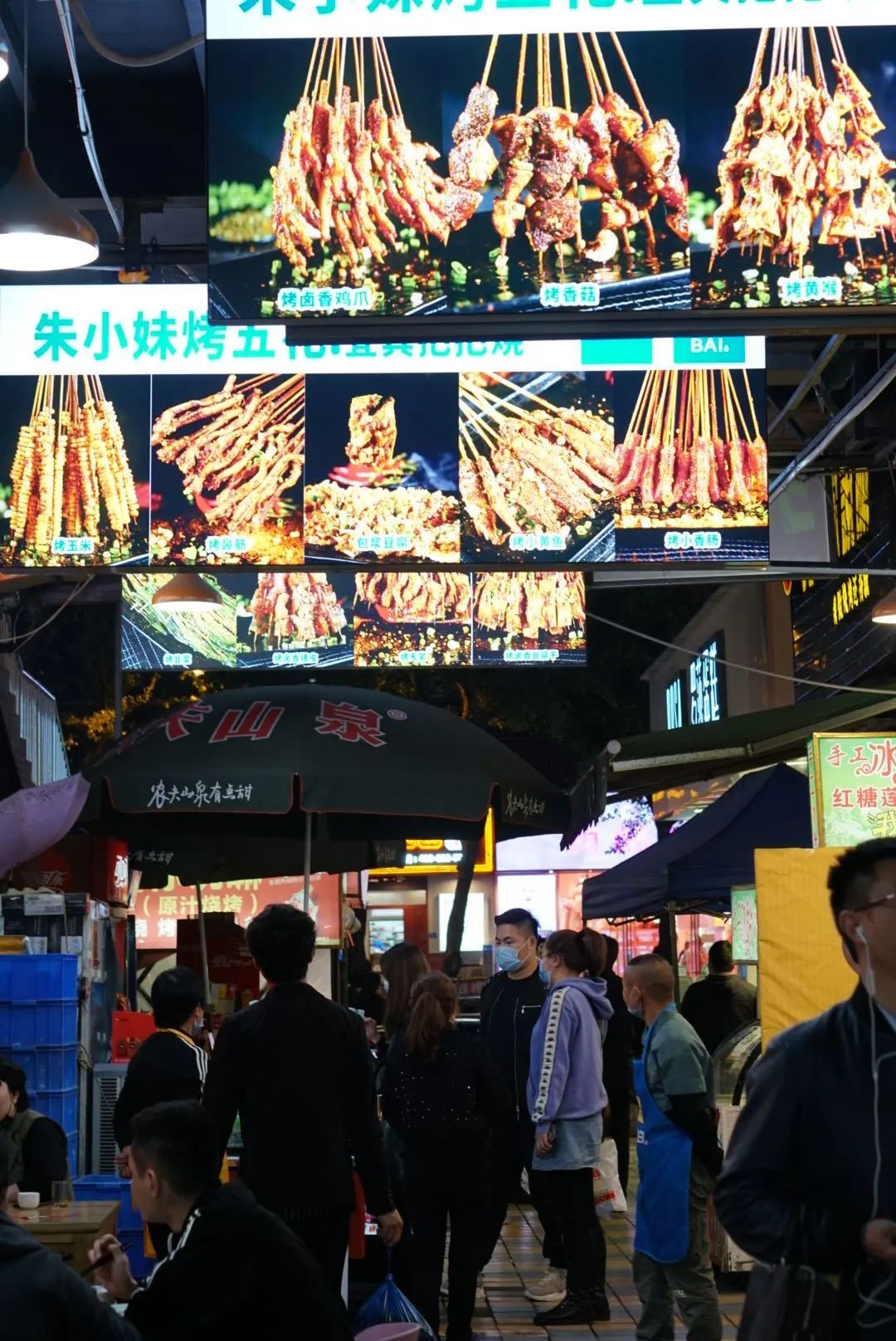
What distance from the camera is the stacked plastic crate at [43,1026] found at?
9.78 meters

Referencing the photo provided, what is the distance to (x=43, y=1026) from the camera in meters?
9.84

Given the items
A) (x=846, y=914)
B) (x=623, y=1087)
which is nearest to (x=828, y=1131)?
(x=846, y=914)

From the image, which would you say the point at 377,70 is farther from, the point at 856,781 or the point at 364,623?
the point at 364,623

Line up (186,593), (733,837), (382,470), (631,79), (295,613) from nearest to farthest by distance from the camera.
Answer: (631,79) → (382,470) → (733,837) → (186,593) → (295,613)

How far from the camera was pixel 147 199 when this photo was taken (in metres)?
10.2

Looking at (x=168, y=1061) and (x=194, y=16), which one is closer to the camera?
(x=168, y=1061)

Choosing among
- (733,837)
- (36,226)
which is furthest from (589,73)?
(733,837)

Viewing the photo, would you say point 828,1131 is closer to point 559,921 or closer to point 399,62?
point 399,62

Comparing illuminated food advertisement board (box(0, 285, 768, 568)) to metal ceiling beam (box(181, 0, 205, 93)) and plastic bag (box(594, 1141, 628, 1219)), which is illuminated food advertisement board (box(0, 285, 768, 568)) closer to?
metal ceiling beam (box(181, 0, 205, 93))

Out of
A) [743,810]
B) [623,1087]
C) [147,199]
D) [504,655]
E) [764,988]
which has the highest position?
[147,199]

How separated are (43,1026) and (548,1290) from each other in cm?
314

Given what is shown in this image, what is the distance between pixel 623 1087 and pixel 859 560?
4.29m

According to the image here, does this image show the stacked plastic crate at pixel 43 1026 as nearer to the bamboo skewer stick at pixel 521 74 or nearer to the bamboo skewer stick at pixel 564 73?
the bamboo skewer stick at pixel 521 74

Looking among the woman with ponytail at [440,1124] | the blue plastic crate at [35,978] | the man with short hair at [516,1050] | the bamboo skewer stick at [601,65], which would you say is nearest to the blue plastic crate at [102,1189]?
the woman with ponytail at [440,1124]
